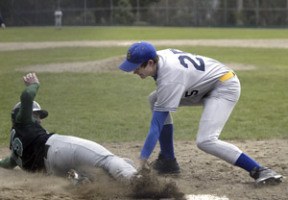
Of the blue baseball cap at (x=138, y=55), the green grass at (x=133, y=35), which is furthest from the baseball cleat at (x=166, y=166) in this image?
the green grass at (x=133, y=35)

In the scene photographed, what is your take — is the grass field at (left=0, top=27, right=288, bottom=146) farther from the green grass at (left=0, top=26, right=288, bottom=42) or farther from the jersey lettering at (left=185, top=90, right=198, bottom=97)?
the green grass at (left=0, top=26, right=288, bottom=42)

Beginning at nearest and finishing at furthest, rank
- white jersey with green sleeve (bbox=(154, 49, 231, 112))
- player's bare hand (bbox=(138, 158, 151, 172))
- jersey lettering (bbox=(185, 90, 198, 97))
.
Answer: player's bare hand (bbox=(138, 158, 151, 172)) → white jersey with green sleeve (bbox=(154, 49, 231, 112)) → jersey lettering (bbox=(185, 90, 198, 97))

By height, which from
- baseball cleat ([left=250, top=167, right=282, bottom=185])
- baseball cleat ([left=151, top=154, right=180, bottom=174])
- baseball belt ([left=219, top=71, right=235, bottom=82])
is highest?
baseball belt ([left=219, top=71, right=235, bottom=82])

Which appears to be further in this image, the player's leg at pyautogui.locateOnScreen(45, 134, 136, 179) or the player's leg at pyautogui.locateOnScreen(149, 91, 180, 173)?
the player's leg at pyautogui.locateOnScreen(149, 91, 180, 173)

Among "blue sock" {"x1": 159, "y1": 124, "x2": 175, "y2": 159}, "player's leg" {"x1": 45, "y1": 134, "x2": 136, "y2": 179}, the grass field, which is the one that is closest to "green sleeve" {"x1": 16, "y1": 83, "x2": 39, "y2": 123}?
"player's leg" {"x1": 45, "y1": 134, "x2": 136, "y2": 179}

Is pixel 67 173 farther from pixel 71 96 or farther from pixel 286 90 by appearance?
pixel 286 90

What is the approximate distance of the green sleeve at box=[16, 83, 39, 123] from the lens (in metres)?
5.33

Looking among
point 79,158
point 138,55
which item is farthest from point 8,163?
point 138,55

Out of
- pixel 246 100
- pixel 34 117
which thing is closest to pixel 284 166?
pixel 34 117

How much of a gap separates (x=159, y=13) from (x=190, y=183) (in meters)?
51.9

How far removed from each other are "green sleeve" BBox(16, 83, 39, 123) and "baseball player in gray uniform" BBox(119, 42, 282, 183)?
856mm

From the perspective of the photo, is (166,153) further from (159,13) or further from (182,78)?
(159,13)

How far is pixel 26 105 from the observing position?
17.5ft

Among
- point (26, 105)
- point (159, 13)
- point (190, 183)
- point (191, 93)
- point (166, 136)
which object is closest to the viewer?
point (26, 105)
